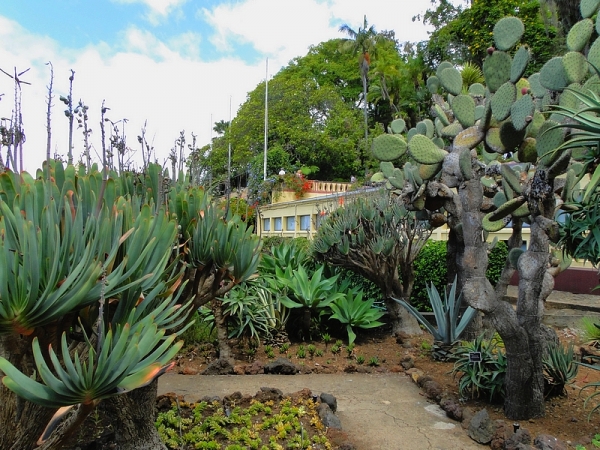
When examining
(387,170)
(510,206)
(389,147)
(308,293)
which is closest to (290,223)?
(387,170)

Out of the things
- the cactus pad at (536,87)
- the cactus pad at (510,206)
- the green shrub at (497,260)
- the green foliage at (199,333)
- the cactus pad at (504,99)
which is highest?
the cactus pad at (536,87)

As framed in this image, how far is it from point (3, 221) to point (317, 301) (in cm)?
546

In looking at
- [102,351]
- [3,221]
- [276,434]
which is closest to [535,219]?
[276,434]

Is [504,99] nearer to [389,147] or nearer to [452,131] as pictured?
[452,131]

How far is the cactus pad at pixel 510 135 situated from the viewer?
13.2ft

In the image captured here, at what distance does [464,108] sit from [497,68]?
0.55m

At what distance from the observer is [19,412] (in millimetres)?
2521

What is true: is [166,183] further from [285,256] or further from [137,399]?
[285,256]

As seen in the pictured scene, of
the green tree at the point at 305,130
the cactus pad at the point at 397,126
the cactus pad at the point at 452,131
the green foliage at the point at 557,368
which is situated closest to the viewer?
the green foliage at the point at 557,368

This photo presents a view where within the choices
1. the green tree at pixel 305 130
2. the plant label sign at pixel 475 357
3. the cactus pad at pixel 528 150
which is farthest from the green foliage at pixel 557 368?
the green tree at pixel 305 130

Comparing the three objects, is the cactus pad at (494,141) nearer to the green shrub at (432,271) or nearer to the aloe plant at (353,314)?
the aloe plant at (353,314)

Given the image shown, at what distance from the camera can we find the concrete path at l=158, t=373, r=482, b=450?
155 inches

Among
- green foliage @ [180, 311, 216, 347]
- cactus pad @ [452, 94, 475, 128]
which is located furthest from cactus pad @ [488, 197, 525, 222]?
green foliage @ [180, 311, 216, 347]

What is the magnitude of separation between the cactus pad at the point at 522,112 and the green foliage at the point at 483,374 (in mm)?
2189
